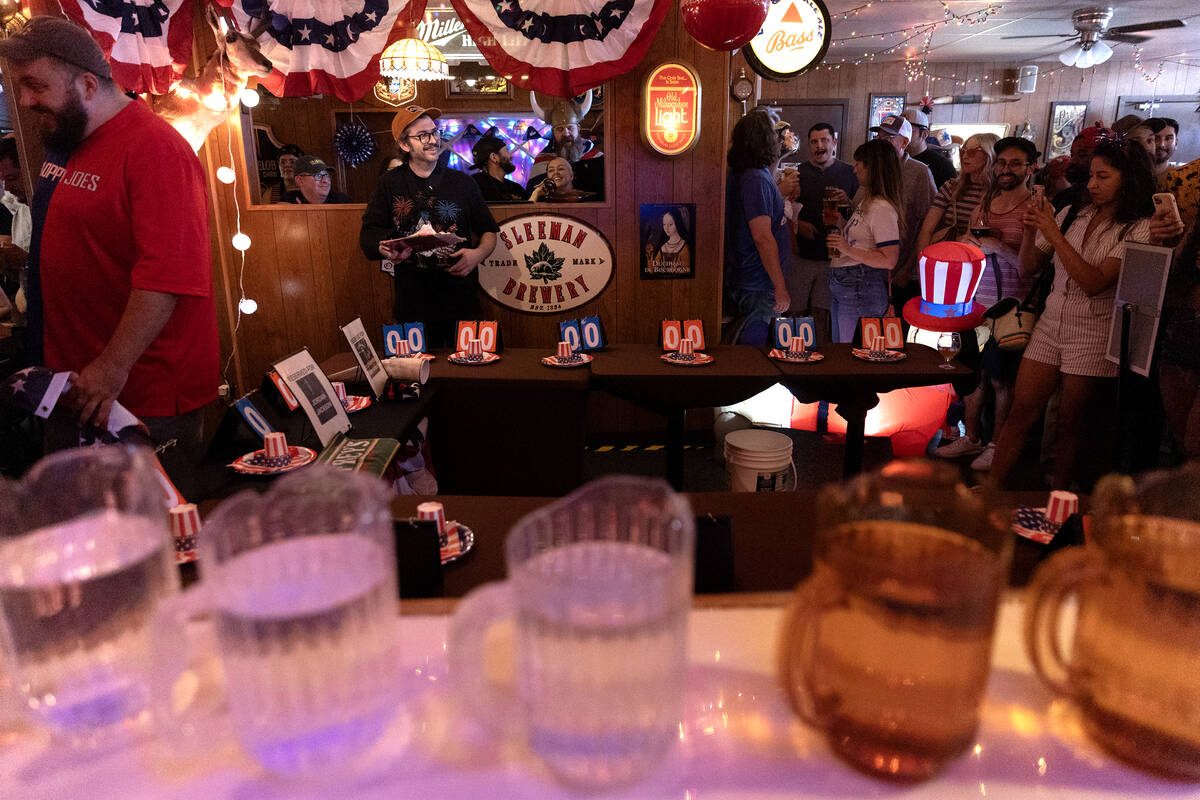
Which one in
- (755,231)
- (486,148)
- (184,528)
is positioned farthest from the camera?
(486,148)

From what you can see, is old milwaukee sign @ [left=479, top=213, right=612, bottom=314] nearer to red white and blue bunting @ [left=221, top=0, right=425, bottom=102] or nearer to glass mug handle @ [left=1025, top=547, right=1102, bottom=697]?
red white and blue bunting @ [left=221, top=0, right=425, bottom=102]

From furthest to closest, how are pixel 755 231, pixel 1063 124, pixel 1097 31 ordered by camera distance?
pixel 1063 124
pixel 1097 31
pixel 755 231

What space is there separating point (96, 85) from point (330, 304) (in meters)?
2.55

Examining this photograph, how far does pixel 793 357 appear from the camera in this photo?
3258 millimetres

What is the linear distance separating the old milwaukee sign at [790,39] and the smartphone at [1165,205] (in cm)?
168

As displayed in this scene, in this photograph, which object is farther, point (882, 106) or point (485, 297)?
point (882, 106)

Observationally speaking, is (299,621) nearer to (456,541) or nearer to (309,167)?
(456,541)

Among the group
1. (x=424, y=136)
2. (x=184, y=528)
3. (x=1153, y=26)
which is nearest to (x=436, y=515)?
(x=184, y=528)

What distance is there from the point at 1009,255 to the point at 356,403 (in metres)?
3.22

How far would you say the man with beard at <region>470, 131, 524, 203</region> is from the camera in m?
4.78

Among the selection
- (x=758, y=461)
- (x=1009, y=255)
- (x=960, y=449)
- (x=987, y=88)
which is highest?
(x=987, y=88)

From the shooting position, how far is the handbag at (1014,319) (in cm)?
357

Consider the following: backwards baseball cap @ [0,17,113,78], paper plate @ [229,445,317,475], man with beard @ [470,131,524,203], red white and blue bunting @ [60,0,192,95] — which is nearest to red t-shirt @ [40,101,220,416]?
backwards baseball cap @ [0,17,113,78]

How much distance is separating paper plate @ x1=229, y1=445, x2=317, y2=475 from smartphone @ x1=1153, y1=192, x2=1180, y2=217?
9.91 feet
